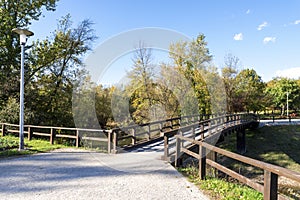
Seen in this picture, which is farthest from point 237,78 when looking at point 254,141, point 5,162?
point 5,162

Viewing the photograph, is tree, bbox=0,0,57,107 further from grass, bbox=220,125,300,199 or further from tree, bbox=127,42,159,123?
grass, bbox=220,125,300,199

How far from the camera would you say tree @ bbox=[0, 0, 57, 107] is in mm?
13344

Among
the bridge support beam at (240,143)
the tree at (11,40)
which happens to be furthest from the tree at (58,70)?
the bridge support beam at (240,143)

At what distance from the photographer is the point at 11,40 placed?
45.6 feet

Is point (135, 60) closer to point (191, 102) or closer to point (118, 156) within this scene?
point (191, 102)

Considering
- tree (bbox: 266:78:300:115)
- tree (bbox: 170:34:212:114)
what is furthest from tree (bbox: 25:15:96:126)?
tree (bbox: 266:78:300:115)

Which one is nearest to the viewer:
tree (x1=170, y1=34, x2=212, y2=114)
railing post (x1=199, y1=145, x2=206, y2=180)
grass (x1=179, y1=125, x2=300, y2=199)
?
grass (x1=179, y1=125, x2=300, y2=199)

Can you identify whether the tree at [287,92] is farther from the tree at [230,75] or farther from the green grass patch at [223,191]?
the green grass patch at [223,191]

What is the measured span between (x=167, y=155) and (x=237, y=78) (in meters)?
21.0

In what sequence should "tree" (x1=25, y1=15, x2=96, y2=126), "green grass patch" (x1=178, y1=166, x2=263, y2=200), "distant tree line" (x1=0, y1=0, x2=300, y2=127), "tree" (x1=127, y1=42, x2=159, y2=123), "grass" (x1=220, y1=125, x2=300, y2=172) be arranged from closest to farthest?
"green grass patch" (x1=178, y1=166, x2=263, y2=200) → "distant tree line" (x1=0, y1=0, x2=300, y2=127) → "tree" (x1=25, y1=15, x2=96, y2=126) → "grass" (x1=220, y1=125, x2=300, y2=172) → "tree" (x1=127, y1=42, x2=159, y2=123)

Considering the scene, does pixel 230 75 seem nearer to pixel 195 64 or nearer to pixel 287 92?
pixel 195 64

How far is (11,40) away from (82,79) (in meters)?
4.98

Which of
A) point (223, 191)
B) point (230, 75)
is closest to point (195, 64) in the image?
point (230, 75)

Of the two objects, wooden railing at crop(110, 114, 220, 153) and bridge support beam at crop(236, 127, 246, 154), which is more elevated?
wooden railing at crop(110, 114, 220, 153)
